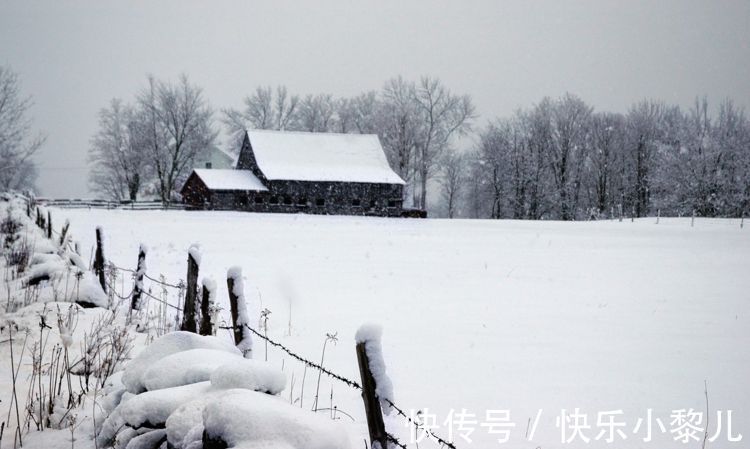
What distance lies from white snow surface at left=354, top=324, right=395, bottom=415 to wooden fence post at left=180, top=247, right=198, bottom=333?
3.41m

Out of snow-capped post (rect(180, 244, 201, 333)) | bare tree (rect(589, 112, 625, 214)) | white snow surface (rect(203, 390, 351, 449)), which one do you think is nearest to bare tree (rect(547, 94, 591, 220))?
bare tree (rect(589, 112, 625, 214))

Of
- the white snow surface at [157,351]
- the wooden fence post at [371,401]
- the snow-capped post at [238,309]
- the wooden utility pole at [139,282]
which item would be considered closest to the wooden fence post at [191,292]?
the snow-capped post at [238,309]

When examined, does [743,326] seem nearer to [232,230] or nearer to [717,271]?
[717,271]

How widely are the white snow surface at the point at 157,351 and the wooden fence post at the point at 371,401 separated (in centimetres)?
162

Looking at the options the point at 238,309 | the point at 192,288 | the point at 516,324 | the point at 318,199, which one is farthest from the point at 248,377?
the point at 318,199

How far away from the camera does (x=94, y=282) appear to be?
26.9 feet

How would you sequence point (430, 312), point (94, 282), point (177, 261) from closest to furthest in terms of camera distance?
1. point (94, 282)
2. point (430, 312)
3. point (177, 261)

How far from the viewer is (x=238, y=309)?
4613mm

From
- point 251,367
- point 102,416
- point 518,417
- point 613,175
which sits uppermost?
point 613,175

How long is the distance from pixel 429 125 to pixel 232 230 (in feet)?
130

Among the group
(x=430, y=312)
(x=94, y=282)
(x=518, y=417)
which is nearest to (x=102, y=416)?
(x=518, y=417)

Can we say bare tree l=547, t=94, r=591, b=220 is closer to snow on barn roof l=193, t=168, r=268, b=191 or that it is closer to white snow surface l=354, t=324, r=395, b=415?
snow on barn roof l=193, t=168, r=268, b=191

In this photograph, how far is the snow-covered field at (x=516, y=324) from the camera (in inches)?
206

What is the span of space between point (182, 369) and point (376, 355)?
1.45 metres
